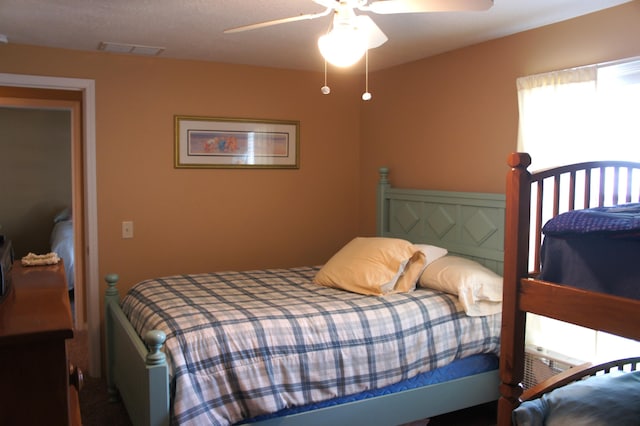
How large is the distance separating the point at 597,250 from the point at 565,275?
5.4 inches

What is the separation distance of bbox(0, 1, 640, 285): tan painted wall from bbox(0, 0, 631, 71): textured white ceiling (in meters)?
0.16

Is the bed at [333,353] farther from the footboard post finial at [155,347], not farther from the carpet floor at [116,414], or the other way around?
the carpet floor at [116,414]

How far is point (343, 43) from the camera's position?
81.0 inches

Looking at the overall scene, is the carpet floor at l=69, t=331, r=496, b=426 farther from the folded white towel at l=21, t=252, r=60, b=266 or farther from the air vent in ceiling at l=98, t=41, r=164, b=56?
the air vent in ceiling at l=98, t=41, r=164, b=56

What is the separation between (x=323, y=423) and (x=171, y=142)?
7.40 feet

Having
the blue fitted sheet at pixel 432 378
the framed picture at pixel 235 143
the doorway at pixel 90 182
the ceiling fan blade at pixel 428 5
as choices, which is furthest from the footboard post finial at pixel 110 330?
the ceiling fan blade at pixel 428 5

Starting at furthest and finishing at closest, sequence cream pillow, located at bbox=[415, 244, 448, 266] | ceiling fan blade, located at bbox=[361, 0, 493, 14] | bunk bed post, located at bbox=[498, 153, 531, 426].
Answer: cream pillow, located at bbox=[415, 244, 448, 266] → ceiling fan blade, located at bbox=[361, 0, 493, 14] → bunk bed post, located at bbox=[498, 153, 531, 426]

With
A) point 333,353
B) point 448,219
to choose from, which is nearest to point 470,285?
point 448,219

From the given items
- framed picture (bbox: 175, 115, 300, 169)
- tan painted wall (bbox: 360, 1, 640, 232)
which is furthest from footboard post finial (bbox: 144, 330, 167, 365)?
tan painted wall (bbox: 360, 1, 640, 232)

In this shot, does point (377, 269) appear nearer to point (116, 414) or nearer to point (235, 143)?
point (235, 143)

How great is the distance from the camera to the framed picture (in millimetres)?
4023

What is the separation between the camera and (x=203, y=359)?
242 centimetres

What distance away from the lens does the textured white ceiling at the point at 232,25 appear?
8.82 feet

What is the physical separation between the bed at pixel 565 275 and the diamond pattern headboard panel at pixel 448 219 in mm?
1317
